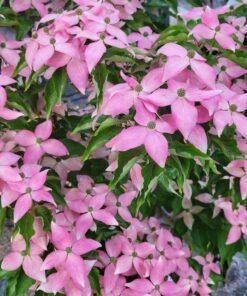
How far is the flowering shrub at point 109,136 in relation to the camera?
2.79 feet

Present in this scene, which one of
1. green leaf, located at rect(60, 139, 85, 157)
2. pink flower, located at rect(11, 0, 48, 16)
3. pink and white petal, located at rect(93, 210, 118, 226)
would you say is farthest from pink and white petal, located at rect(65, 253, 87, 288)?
pink flower, located at rect(11, 0, 48, 16)

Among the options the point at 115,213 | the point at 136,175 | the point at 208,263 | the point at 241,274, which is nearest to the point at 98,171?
the point at 115,213

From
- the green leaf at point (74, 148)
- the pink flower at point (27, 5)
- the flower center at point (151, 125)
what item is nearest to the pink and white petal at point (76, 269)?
the green leaf at point (74, 148)

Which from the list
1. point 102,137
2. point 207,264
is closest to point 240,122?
point 102,137

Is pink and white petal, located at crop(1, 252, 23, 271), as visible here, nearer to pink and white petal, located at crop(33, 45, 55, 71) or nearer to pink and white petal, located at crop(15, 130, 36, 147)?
pink and white petal, located at crop(15, 130, 36, 147)

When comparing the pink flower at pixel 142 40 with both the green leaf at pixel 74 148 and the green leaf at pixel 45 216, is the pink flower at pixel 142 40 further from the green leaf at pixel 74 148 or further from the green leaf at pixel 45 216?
the green leaf at pixel 45 216

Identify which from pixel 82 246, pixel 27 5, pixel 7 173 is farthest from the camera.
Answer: pixel 27 5

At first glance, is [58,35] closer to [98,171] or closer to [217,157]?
[98,171]

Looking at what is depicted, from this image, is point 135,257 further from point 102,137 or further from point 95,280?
point 102,137

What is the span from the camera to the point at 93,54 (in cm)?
87

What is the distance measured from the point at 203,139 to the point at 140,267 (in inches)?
16.3

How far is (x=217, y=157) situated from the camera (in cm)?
128

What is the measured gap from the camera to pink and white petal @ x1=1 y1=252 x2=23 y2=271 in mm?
1062

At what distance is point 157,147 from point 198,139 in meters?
0.09
